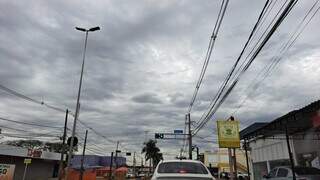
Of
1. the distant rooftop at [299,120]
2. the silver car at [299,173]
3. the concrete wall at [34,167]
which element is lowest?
the silver car at [299,173]

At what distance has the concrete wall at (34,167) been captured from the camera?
156 ft

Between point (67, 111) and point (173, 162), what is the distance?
33669 mm

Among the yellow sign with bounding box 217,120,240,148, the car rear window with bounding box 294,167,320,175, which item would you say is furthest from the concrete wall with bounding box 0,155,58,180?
the car rear window with bounding box 294,167,320,175

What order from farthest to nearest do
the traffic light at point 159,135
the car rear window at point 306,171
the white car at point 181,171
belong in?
the traffic light at point 159,135
the car rear window at point 306,171
the white car at point 181,171

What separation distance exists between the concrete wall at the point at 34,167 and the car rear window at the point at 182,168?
135 feet

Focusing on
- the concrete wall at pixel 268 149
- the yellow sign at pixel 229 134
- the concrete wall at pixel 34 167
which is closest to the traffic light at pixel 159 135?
the concrete wall at pixel 268 149

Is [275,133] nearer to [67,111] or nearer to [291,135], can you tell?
[291,135]

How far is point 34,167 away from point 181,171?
50305 millimetres

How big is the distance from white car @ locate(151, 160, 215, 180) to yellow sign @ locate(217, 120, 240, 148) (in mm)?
13681

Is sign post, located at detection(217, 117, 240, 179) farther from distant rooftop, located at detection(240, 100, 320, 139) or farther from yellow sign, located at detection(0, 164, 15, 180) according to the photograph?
yellow sign, located at detection(0, 164, 15, 180)

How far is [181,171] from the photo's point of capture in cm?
925

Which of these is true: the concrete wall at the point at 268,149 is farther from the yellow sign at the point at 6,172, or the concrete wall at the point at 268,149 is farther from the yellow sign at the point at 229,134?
the yellow sign at the point at 6,172

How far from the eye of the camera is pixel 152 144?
11962 cm

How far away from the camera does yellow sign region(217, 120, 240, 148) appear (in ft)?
75.9
